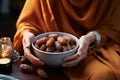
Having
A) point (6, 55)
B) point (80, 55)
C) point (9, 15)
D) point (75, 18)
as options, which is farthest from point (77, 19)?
point (9, 15)

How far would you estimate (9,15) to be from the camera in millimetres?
1836

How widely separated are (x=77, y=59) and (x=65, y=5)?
27 centimetres

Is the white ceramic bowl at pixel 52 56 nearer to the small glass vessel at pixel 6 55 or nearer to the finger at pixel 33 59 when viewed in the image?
the finger at pixel 33 59

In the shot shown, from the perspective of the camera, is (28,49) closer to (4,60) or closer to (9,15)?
(4,60)

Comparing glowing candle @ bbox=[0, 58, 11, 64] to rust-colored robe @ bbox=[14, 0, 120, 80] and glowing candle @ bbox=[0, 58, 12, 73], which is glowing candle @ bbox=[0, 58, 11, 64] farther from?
rust-colored robe @ bbox=[14, 0, 120, 80]

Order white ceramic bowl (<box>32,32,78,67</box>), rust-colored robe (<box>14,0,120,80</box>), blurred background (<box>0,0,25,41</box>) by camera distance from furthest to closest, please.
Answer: blurred background (<box>0,0,25,41</box>) < rust-colored robe (<box>14,0,120,80</box>) < white ceramic bowl (<box>32,32,78,67</box>)

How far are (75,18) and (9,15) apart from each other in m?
0.79

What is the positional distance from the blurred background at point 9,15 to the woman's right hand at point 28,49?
693 mm

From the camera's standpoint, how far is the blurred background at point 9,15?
180cm

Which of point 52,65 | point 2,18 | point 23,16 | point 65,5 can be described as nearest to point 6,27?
point 2,18

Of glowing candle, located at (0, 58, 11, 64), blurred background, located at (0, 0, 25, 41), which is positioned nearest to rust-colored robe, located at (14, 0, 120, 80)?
glowing candle, located at (0, 58, 11, 64)

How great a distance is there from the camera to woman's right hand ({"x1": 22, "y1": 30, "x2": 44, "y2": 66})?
1.01 m

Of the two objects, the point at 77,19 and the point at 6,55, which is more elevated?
the point at 77,19

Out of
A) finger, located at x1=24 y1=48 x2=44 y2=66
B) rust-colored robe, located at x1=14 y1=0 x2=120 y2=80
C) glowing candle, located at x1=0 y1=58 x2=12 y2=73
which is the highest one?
rust-colored robe, located at x1=14 y1=0 x2=120 y2=80
